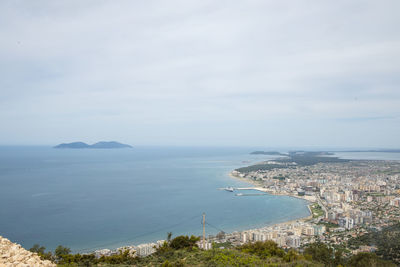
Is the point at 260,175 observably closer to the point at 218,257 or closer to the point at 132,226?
the point at 132,226

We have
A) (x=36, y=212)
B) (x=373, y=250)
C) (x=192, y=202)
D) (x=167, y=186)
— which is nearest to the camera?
(x=373, y=250)

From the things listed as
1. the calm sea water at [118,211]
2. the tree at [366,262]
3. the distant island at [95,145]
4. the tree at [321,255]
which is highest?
the distant island at [95,145]

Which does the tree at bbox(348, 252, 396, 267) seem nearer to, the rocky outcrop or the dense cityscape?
the dense cityscape

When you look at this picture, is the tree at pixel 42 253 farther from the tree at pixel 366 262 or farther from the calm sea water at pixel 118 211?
the tree at pixel 366 262

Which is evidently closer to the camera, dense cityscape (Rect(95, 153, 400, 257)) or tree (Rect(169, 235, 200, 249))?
tree (Rect(169, 235, 200, 249))

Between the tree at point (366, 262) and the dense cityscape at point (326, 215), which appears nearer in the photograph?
the tree at point (366, 262)

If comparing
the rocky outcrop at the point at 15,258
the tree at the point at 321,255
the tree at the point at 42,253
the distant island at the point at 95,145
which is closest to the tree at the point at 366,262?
the tree at the point at 321,255

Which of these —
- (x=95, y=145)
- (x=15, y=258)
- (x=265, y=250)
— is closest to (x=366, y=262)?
(x=265, y=250)

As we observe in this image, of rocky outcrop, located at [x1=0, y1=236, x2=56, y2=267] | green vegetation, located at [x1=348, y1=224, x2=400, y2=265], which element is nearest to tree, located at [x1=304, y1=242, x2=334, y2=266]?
green vegetation, located at [x1=348, y1=224, x2=400, y2=265]

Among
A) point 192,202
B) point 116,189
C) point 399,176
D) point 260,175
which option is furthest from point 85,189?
point 399,176

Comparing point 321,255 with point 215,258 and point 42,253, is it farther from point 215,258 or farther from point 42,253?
point 42,253

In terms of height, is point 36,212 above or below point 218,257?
below
